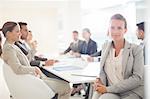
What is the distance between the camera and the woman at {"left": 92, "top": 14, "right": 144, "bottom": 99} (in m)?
1.93

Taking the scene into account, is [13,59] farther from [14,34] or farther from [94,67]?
[94,67]

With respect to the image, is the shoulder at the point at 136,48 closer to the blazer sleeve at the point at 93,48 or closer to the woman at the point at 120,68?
the woman at the point at 120,68

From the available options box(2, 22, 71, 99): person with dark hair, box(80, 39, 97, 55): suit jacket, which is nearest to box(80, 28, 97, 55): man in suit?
box(80, 39, 97, 55): suit jacket

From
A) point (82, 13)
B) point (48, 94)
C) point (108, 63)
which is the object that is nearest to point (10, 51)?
point (48, 94)

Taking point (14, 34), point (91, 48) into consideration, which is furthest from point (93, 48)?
point (14, 34)

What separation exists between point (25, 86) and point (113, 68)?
1055 millimetres

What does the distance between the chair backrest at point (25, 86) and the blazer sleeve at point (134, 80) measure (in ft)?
3.18

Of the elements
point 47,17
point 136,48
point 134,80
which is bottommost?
point 134,80

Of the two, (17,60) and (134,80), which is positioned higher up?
(17,60)

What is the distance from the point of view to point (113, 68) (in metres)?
2.06

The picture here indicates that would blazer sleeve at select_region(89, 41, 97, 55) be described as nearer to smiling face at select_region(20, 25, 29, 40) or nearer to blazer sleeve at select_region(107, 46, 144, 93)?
smiling face at select_region(20, 25, 29, 40)

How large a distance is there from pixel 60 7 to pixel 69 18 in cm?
→ 56

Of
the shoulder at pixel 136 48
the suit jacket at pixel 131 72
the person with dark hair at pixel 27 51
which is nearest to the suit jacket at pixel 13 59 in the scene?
the person with dark hair at pixel 27 51

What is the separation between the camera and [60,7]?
7871 mm
